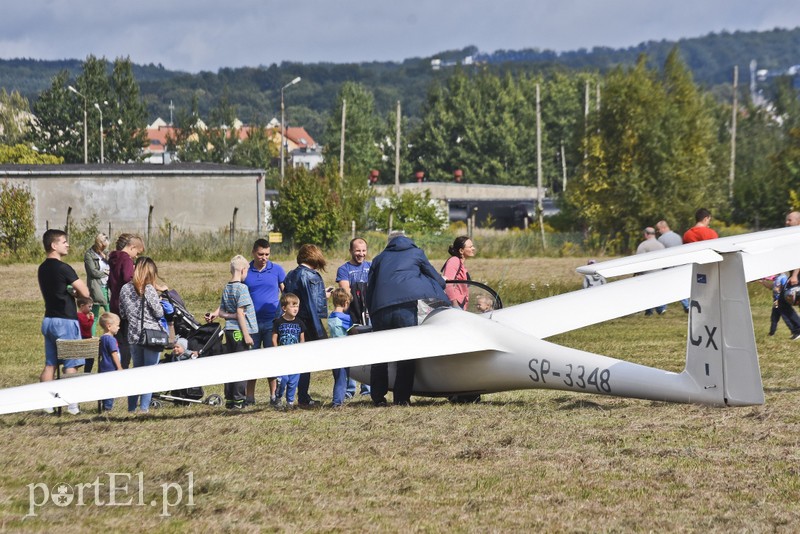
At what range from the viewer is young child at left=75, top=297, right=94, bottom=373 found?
38.4 ft

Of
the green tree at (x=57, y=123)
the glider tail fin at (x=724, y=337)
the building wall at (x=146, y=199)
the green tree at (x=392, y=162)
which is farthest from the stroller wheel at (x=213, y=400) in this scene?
the green tree at (x=392, y=162)

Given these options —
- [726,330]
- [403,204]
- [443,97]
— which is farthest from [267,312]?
[443,97]

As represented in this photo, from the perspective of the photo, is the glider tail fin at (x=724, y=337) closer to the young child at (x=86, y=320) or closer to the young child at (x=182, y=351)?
the young child at (x=182, y=351)

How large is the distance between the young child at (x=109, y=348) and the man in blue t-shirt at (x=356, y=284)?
223 cm

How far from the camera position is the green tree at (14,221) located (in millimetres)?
37750

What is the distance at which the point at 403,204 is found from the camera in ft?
163

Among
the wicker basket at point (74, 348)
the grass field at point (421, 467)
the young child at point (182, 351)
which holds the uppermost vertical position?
the wicker basket at point (74, 348)

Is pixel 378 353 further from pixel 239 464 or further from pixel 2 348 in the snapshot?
pixel 2 348

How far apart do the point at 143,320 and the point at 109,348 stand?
54 centimetres

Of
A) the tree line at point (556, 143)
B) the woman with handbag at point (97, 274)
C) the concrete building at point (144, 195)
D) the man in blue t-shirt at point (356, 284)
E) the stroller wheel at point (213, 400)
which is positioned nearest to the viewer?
the stroller wheel at point (213, 400)

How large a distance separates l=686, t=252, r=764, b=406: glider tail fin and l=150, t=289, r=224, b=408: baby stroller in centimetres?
495

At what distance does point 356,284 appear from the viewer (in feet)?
38.2

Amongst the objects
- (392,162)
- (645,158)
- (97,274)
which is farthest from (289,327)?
(392,162)

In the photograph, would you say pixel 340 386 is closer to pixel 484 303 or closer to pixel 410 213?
pixel 484 303
